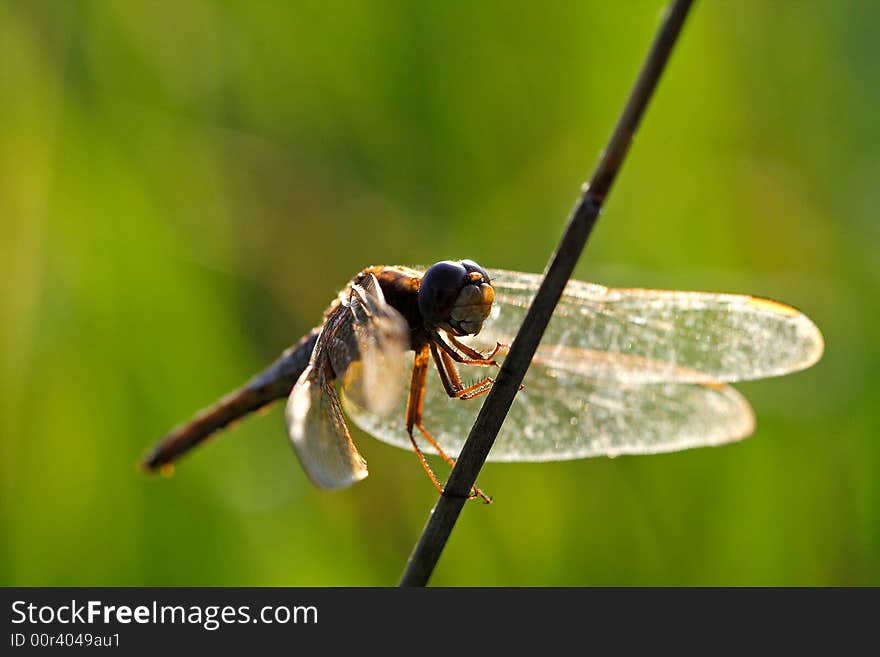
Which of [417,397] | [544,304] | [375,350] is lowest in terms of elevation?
[417,397]

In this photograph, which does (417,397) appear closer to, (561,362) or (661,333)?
(561,362)

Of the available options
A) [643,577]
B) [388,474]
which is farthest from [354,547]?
[643,577]

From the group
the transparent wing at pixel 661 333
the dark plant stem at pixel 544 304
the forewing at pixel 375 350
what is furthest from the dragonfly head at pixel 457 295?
the dark plant stem at pixel 544 304

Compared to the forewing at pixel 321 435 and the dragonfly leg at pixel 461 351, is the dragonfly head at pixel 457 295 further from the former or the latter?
the forewing at pixel 321 435

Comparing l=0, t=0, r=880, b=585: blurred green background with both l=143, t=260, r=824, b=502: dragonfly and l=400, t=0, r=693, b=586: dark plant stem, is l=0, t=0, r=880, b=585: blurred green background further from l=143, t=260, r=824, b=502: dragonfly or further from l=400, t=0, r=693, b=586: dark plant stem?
l=400, t=0, r=693, b=586: dark plant stem

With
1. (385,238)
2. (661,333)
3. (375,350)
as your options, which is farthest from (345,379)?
(385,238)

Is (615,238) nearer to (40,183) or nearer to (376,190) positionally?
(376,190)
